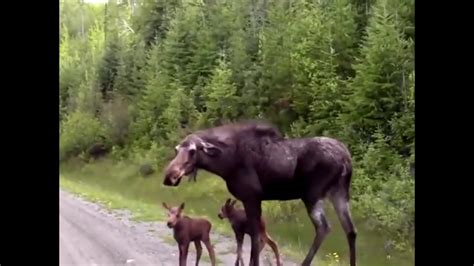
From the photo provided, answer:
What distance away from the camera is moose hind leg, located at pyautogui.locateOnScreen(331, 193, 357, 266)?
1.34 meters

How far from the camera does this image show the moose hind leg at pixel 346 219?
4.40ft

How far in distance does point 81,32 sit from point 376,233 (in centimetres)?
74

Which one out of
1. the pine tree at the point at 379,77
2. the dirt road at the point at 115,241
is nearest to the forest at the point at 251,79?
the pine tree at the point at 379,77

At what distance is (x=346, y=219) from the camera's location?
53.1 inches

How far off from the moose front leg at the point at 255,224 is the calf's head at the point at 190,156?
0.41ft

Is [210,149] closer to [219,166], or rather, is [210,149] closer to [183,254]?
[219,166]

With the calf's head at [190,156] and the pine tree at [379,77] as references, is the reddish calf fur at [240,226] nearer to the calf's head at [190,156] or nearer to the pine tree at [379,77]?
the calf's head at [190,156]

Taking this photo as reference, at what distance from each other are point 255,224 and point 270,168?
0.38ft

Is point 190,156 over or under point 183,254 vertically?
over

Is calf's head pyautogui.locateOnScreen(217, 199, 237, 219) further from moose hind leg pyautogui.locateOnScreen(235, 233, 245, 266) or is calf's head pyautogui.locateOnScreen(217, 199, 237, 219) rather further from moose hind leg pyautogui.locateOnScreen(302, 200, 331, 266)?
moose hind leg pyautogui.locateOnScreen(302, 200, 331, 266)

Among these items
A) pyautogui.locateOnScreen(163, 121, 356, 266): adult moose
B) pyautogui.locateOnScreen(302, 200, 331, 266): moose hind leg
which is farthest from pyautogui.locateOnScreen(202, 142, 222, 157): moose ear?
pyautogui.locateOnScreen(302, 200, 331, 266): moose hind leg

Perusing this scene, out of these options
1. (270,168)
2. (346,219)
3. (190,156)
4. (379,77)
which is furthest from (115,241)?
(379,77)

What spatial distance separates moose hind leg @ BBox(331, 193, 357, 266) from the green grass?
0.01m
